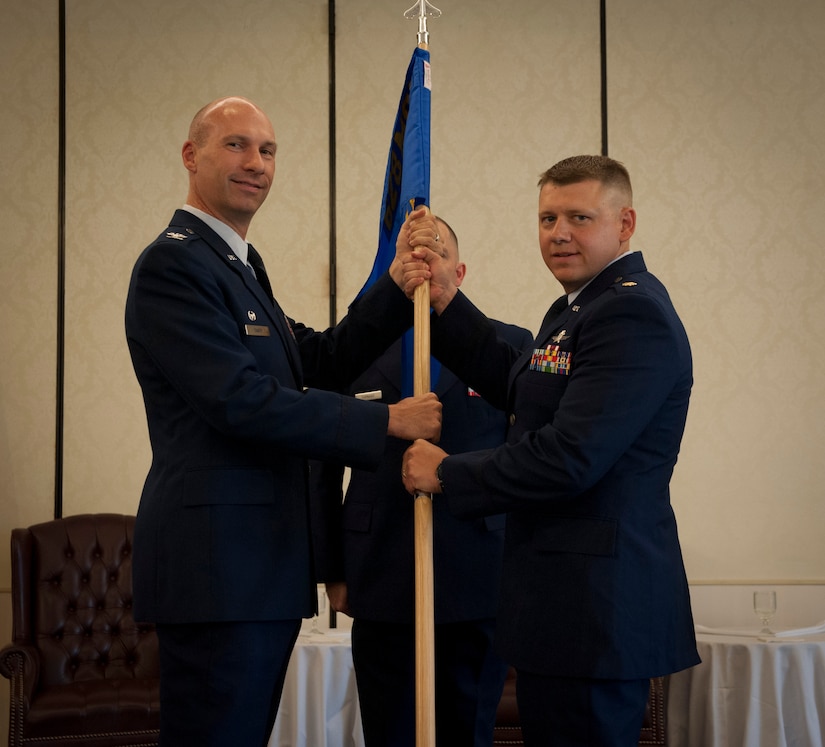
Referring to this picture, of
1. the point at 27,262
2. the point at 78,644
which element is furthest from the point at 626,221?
the point at 27,262

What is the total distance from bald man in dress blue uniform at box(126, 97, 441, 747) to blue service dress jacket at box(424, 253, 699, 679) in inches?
13.2

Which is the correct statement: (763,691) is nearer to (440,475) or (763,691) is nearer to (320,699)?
(320,699)

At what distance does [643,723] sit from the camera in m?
3.96

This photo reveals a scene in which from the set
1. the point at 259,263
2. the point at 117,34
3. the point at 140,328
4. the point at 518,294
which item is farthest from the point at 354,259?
the point at 140,328

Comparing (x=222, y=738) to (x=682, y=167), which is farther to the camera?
(x=682, y=167)

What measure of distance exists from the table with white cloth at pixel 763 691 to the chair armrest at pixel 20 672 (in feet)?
8.24

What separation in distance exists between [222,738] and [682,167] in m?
3.78

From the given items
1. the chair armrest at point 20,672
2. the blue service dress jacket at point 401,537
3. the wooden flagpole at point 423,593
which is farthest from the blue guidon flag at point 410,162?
the chair armrest at point 20,672

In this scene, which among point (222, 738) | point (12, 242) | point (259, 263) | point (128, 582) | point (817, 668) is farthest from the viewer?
point (12, 242)

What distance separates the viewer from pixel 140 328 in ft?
6.65

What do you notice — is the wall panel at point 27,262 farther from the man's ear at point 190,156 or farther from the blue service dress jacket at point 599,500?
the blue service dress jacket at point 599,500

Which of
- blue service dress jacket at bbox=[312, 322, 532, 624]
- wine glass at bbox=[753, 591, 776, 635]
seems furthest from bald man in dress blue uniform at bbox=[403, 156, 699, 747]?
wine glass at bbox=[753, 591, 776, 635]

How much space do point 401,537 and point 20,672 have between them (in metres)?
2.13

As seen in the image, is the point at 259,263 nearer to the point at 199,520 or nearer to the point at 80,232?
the point at 199,520
